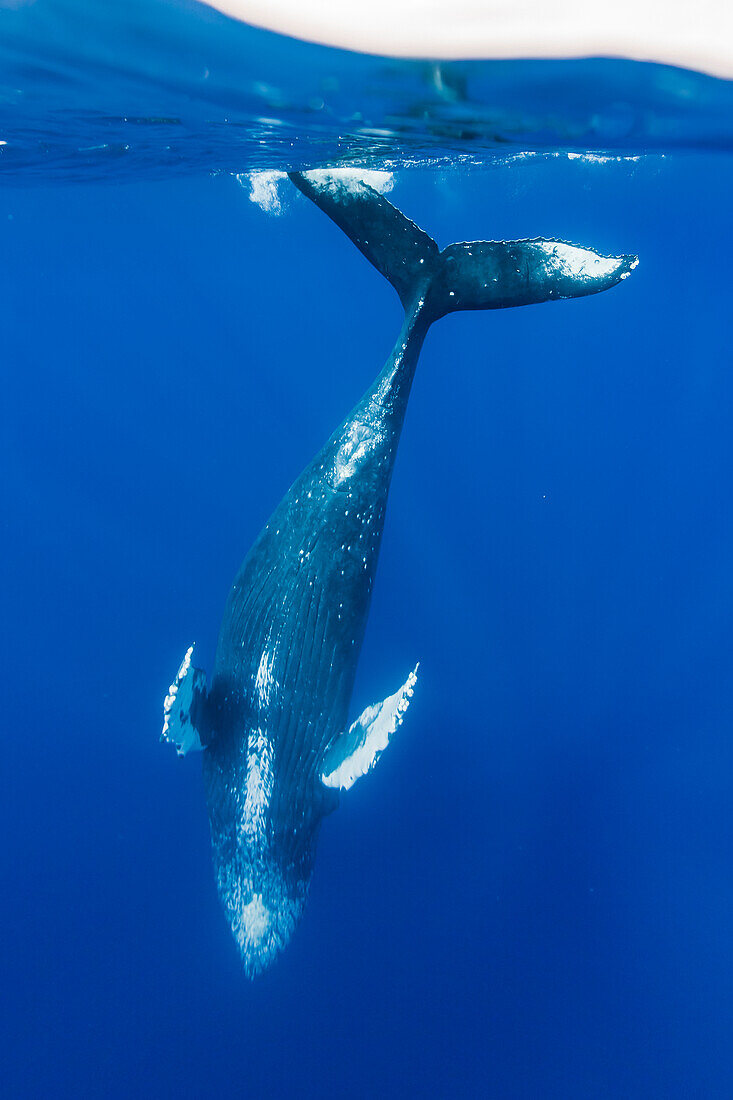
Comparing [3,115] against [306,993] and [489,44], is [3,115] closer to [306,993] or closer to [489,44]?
[489,44]

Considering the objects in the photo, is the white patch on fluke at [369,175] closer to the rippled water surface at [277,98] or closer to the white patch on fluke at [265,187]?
the rippled water surface at [277,98]

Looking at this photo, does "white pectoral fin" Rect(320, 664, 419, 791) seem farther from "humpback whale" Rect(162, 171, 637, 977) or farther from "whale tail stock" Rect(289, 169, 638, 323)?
"whale tail stock" Rect(289, 169, 638, 323)

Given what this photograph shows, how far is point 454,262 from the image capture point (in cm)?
745

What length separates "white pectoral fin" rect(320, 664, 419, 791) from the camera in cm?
646

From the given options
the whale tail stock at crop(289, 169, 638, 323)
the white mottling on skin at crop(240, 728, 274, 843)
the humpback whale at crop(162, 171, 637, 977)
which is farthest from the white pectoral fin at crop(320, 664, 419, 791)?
the whale tail stock at crop(289, 169, 638, 323)

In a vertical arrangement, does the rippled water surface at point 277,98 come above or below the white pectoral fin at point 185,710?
above

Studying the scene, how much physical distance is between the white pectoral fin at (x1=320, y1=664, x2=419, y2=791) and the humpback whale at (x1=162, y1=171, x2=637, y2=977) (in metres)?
0.10

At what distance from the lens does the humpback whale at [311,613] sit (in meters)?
7.36

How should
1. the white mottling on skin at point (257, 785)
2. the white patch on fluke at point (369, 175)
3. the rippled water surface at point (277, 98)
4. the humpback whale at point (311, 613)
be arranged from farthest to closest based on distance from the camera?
the white patch on fluke at point (369, 175) < the white mottling on skin at point (257, 785) < the humpback whale at point (311, 613) < the rippled water surface at point (277, 98)

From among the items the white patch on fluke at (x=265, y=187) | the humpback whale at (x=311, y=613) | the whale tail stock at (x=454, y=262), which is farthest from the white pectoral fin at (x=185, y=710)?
the white patch on fluke at (x=265, y=187)

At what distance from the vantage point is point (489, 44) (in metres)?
6.46

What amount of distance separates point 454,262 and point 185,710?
5335 millimetres

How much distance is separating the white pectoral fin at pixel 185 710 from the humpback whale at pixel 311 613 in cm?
3

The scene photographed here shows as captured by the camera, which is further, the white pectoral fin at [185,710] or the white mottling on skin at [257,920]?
the white mottling on skin at [257,920]
